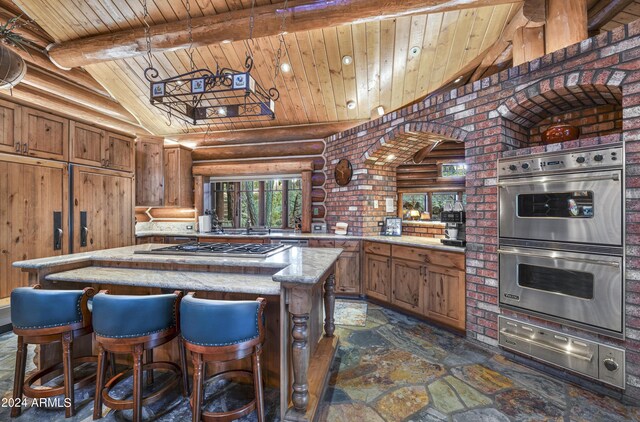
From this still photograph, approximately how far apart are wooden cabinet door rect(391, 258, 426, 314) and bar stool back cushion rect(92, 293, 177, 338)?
2.80m

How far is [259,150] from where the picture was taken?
5.48 metres

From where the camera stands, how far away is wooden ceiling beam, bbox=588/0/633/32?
2804 millimetres

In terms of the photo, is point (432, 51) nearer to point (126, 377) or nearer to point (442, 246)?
point (442, 246)

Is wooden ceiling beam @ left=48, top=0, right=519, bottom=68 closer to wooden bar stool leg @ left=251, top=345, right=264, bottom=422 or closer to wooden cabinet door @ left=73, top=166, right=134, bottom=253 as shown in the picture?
wooden cabinet door @ left=73, top=166, right=134, bottom=253

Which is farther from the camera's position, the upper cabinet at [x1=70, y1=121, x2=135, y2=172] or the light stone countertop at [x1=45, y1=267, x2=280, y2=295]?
the upper cabinet at [x1=70, y1=121, x2=135, y2=172]

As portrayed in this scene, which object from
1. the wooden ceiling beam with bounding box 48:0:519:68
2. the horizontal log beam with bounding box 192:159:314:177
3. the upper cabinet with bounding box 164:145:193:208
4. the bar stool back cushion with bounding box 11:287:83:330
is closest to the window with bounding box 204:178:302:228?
the horizontal log beam with bounding box 192:159:314:177

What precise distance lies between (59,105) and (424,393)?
605cm

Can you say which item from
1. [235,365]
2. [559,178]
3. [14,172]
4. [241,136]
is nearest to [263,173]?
[241,136]

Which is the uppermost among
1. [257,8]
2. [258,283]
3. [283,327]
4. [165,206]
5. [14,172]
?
[257,8]

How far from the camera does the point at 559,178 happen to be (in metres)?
2.31

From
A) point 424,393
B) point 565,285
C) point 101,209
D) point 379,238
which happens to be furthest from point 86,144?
point 565,285

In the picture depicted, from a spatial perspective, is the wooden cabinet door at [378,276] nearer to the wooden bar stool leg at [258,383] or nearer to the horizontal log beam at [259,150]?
the horizontal log beam at [259,150]

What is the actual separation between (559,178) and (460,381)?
184cm

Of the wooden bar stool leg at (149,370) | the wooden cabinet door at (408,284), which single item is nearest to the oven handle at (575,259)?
the wooden cabinet door at (408,284)
